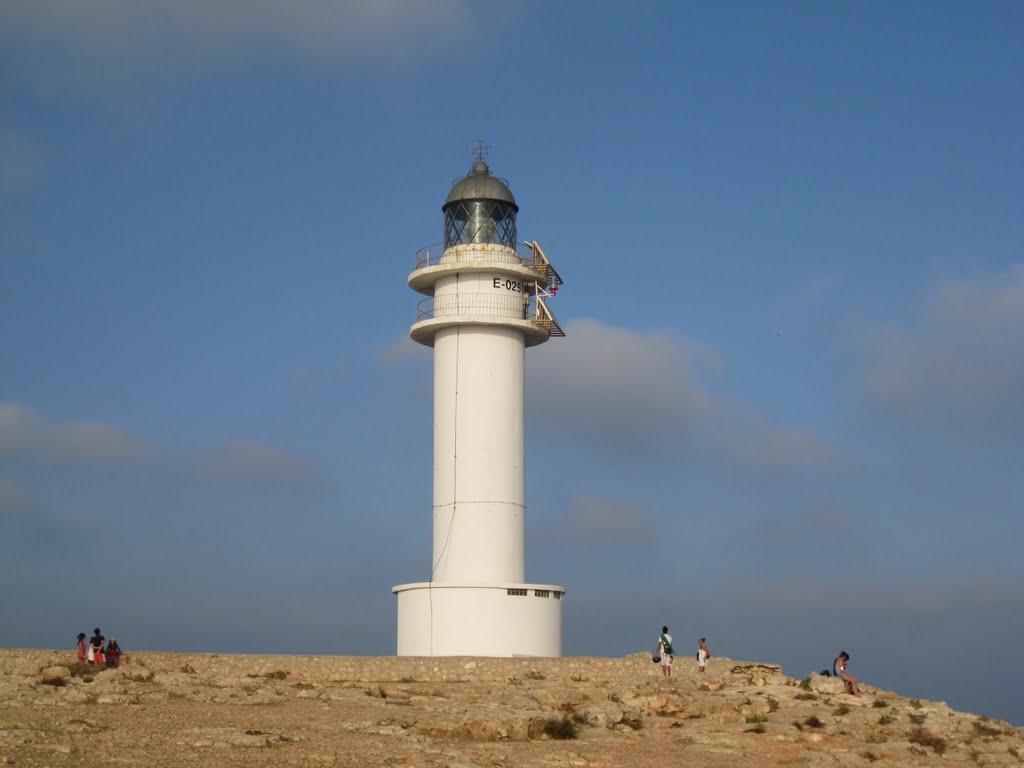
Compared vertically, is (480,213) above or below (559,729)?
above

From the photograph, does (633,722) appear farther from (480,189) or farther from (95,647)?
(480,189)

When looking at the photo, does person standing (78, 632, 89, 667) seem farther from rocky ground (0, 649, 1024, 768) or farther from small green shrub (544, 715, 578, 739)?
small green shrub (544, 715, 578, 739)

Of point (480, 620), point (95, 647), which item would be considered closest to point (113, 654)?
point (95, 647)

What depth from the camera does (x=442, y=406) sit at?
33375mm

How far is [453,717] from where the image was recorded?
22.7m

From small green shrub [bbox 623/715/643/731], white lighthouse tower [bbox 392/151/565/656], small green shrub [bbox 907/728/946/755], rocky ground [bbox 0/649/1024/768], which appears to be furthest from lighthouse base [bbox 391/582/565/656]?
small green shrub [bbox 907/728/946/755]

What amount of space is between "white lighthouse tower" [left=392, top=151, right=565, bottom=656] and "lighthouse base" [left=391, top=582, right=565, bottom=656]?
0.9 inches

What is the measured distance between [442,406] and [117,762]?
16.4 meters

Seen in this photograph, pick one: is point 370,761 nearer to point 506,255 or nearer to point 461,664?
point 461,664

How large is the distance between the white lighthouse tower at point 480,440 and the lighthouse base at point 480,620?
0.02 m

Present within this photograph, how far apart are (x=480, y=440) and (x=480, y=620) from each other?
14.2 ft

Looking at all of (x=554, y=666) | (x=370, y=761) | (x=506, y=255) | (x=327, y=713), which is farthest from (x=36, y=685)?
(x=506, y=255)

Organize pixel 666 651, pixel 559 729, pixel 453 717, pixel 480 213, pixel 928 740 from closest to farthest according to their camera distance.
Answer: pixel 559 729
pixel 453 717
pixel 928 740
pixel 666 651
pixel 480 213

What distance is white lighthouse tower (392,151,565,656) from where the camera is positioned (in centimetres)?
3181
